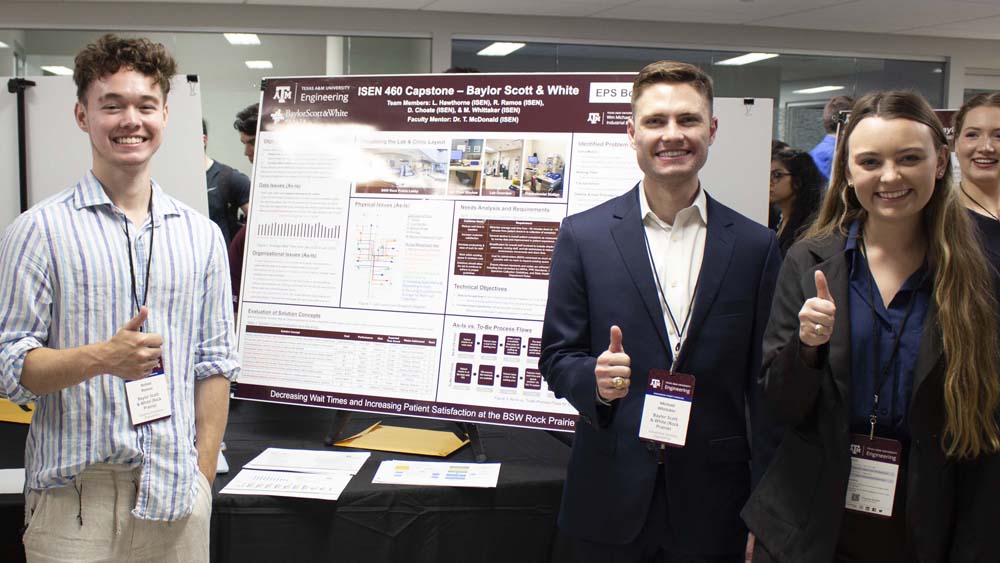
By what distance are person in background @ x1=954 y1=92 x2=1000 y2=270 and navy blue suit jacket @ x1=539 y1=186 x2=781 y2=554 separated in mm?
1638

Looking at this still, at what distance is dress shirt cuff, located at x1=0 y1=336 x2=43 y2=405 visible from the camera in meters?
1.47

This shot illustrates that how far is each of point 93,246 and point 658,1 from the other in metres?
6.18

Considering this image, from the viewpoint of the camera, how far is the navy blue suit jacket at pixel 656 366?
5.14 ft

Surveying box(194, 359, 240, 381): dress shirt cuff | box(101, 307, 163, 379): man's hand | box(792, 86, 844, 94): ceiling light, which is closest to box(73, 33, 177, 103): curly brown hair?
box(101, 307, 163, 379): man's hand

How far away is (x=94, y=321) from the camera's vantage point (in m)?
1.54

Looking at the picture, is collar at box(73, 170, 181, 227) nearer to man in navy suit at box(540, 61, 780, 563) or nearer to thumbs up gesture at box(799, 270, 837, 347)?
man in navy suit at box(540, 61, 780, 563)

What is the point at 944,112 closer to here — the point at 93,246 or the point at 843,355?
the point at 843,355

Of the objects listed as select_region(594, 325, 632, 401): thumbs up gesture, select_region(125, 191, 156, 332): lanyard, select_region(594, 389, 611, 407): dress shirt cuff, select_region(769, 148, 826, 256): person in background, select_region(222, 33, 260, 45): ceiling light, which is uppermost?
select_region(222, 33, 260, 45): ceiling light

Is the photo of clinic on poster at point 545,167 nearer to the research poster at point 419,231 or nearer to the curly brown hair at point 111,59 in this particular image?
the research poster at point 419,231

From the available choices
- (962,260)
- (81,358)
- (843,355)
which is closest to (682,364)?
(843,355)

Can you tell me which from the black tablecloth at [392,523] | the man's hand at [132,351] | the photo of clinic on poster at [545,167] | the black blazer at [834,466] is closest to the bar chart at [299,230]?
the photo of clinic on poster at [545,167]

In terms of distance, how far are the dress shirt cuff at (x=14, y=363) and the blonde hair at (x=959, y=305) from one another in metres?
1.69

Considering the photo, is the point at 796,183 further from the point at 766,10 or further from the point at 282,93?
the point at 766,10

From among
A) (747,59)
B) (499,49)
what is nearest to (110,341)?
(499,49)
